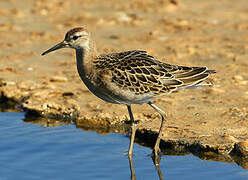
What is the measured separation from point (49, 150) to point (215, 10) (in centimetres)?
960

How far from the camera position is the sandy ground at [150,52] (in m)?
9.47

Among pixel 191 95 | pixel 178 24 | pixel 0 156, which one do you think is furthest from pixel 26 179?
pixel 178 24

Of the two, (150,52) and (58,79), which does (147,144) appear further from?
(150,52)

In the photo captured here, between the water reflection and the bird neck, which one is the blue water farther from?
the bird neck

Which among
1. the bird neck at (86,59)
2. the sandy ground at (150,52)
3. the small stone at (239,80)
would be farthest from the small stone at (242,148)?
the small stone at (239,80)

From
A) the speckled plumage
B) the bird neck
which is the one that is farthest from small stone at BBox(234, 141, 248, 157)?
the bird neck

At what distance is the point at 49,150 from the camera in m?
8.92

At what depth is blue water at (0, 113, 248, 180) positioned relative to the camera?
26.2ft

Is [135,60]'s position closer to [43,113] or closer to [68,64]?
[43,113]

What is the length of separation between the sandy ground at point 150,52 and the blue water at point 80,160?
0.38 metres

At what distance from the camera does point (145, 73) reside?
854cm

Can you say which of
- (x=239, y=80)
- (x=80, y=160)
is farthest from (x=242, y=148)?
(x=239, y=80)

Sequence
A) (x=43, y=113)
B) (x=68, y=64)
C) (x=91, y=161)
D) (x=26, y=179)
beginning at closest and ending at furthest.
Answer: (x=26, y=179), (x=91, y=161), (x=43, y=113), (x=68, y=64)

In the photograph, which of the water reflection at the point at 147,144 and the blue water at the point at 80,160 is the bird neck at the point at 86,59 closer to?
the blue water at the point at 80,160
